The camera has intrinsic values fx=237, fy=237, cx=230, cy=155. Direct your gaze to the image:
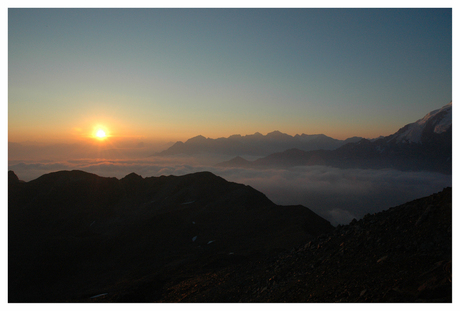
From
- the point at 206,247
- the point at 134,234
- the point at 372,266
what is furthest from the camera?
the point at 134,234

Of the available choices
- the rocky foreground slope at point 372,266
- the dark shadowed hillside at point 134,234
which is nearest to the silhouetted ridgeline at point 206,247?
the rocky foreground slope at point 372,266

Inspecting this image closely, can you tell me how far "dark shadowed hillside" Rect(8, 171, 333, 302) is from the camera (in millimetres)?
50438

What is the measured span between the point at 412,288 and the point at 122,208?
127m

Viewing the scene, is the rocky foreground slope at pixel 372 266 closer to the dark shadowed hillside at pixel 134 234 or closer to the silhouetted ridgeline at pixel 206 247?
the silhouetted ridgeline at pixel 206 247

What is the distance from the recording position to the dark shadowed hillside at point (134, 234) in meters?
50.4

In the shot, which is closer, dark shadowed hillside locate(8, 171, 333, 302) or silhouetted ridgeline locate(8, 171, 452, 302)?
→ silhouetted ridgeline locate(8, 171, 452, 302)

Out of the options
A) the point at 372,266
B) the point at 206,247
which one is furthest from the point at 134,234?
the point at 372,266

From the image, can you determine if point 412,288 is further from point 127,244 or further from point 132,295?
point 127,244

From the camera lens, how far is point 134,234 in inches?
3049

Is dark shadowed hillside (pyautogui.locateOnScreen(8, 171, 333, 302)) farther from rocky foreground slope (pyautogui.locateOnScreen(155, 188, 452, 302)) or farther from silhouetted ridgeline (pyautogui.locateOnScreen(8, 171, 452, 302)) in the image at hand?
rocky foreground slope (pyautogui.locateOnScreen(155, 188, 452, 302))

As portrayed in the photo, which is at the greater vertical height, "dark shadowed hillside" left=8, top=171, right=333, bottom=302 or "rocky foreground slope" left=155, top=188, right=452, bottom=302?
"rocky foreground slope" left=155, top=188, right=452, bottom=302

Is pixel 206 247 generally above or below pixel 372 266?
below

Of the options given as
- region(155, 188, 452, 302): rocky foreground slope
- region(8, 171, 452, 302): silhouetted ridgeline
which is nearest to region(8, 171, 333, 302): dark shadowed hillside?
region(8, 171, 452, 302): silhouetted ridgeline

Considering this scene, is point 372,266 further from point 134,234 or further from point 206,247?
point 134,234
